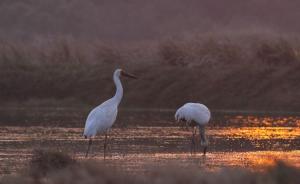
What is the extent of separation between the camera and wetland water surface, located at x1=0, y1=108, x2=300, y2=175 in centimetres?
1914

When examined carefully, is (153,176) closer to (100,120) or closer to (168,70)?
(100,120)

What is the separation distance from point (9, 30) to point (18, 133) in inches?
1645

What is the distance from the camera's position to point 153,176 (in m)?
14.1

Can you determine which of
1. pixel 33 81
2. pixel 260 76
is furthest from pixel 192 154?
pixel 33 81

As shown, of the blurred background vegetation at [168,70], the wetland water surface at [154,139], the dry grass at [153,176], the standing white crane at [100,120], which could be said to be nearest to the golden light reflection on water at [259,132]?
the wetland water surface at [154,139]

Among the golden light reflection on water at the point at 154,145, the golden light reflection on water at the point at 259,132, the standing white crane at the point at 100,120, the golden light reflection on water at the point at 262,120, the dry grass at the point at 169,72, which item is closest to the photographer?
the golden light reflection on water at the point at 154,145

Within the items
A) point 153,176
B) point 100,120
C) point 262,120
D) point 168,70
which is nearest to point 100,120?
point 100,120

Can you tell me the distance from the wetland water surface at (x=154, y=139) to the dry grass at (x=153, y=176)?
1550mm

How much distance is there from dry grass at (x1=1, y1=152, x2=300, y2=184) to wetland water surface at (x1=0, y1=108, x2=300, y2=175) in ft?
5.08

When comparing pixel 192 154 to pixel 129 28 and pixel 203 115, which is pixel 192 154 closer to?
pixel 203 115

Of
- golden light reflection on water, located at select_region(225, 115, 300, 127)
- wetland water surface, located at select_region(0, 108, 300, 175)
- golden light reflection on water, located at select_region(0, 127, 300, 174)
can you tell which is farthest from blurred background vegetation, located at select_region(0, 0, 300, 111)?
golden light reflection on water, located at select_region(0, 127, 300, 174)

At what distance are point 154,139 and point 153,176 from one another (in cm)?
944

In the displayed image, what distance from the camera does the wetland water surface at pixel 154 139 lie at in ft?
62.8

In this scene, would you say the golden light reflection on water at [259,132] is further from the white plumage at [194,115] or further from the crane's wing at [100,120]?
the crane's wing at [100,120]
